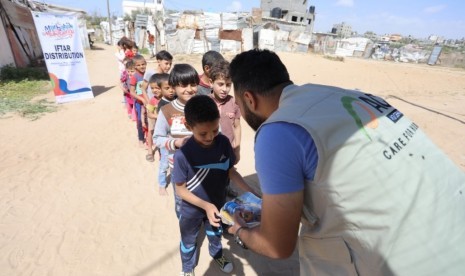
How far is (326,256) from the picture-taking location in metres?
1.20

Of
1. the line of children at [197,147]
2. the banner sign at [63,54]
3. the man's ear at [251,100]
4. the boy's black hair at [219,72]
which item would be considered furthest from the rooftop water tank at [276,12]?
the man's ear at [251,100]

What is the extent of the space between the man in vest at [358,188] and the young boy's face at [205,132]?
0.90m

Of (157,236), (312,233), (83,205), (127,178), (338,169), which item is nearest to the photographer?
(338,169)

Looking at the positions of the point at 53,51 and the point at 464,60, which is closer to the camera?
the point at 53,51

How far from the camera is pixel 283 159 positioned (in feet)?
3.28

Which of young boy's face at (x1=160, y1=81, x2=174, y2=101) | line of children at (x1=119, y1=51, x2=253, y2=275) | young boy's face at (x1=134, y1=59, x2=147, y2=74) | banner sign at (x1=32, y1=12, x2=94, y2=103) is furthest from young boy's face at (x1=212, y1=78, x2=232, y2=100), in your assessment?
banner sign at (x1=32, y1=12, x2=94, y2=103)

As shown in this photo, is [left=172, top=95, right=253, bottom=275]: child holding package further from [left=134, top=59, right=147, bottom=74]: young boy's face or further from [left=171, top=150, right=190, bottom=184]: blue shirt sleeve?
[left=134, top=59, right=147, bottom=74]: young boy's face

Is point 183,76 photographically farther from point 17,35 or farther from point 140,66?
point 17,35

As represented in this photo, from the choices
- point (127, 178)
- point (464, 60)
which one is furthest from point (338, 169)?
point (464, 60)

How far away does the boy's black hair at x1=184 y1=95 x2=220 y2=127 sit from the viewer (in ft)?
6.32

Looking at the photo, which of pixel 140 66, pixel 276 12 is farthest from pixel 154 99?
pixel 276 12

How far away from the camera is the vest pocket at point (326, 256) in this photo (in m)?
1.10

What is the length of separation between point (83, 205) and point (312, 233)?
348cm

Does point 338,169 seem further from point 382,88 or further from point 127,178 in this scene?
point 382,88
